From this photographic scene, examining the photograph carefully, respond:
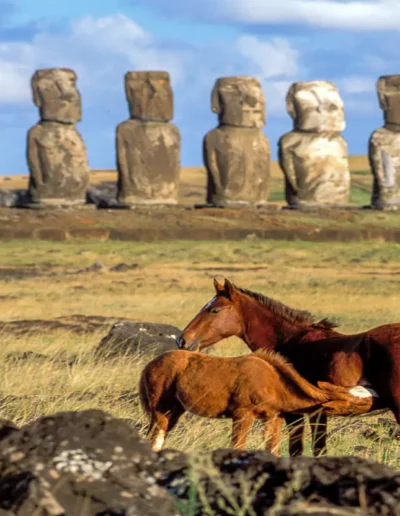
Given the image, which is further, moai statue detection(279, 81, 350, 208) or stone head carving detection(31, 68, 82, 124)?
moai statue detection(279, 81, 350, 208)

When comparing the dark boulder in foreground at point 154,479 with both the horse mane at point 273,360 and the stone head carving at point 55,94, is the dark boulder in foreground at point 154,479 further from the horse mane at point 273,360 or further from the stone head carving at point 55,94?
the stone head carving at point 55,94

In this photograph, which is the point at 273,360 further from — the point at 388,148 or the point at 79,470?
the point at 388,148

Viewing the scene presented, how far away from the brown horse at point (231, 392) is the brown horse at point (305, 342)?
12.4 inches

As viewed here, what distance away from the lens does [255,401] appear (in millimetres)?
4789

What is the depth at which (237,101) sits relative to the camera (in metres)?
31.7

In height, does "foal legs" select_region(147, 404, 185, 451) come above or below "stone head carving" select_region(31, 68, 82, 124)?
below

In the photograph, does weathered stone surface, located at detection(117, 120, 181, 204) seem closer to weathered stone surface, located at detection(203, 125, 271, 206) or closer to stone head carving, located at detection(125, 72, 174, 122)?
stone head carving, located at detection(125, 72, 174, 122)

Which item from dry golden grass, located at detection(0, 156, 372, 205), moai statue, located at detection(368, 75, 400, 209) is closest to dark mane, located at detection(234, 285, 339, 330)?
moai statue, located at detection(368, 75, 400, 209)

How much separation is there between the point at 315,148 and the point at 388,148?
2078 millimetres

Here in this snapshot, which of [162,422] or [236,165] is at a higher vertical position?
[162,422]

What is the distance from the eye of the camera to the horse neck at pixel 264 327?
577cm

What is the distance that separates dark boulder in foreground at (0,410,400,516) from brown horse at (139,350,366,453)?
40.4 inches

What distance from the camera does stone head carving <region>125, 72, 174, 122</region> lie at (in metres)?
31.5

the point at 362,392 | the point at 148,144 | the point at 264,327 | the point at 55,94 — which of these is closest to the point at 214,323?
the point at 264,327
